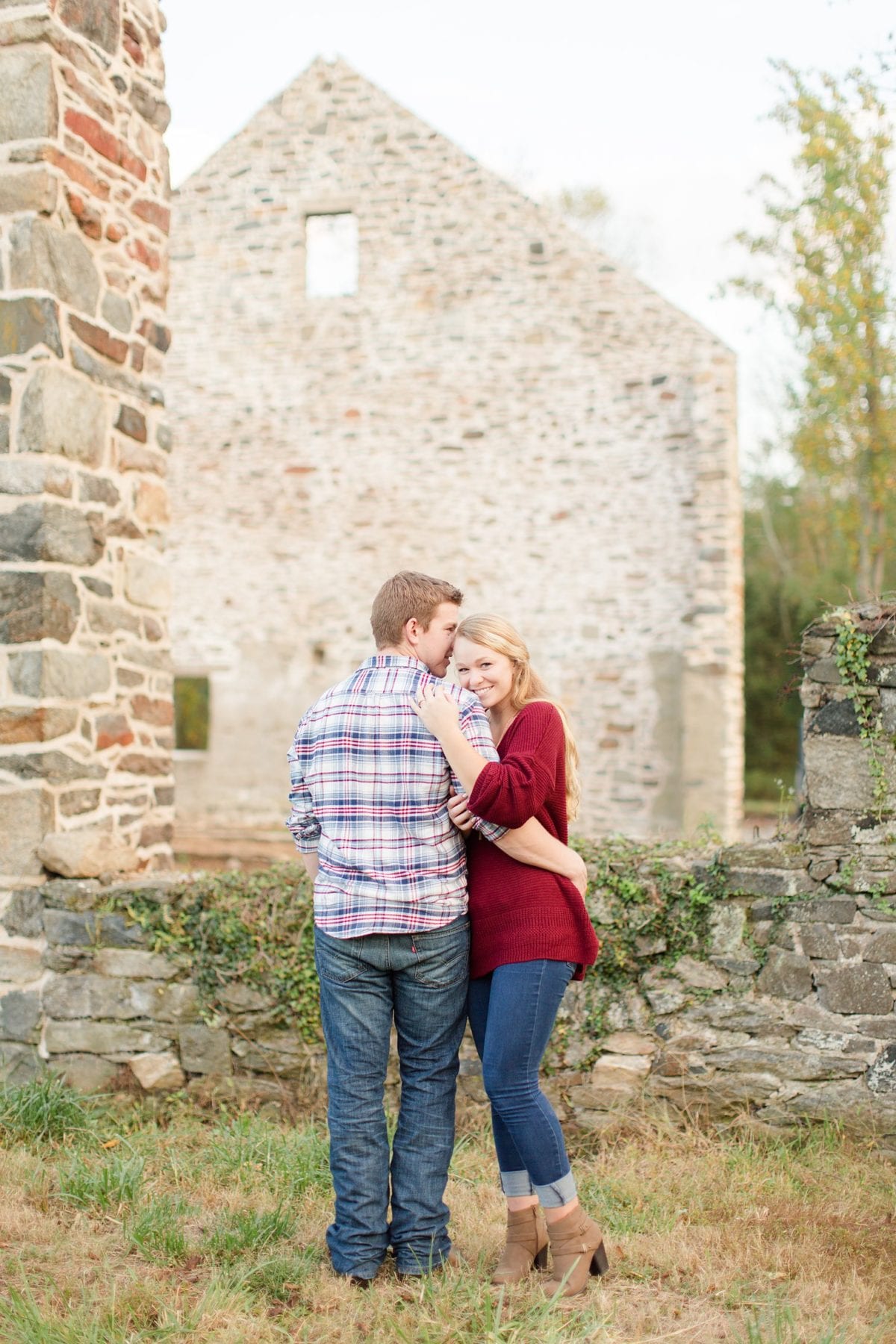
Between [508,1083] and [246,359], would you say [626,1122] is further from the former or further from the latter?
[246,359]

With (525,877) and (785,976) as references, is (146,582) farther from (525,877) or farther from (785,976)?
(785,976)

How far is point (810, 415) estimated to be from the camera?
14.5 m

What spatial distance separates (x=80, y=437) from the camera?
15.6 ft

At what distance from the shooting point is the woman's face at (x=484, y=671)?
10.1ft

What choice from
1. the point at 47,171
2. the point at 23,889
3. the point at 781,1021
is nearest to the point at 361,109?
the point at 47,171

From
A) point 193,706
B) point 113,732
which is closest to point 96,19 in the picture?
point 113,732

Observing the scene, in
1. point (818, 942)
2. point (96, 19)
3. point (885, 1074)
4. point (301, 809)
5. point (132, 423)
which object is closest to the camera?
point (301, 809)

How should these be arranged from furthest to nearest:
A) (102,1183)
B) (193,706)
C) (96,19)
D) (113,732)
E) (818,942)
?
(193,706), (113,732), (96,19), (818,942), (102,1183)

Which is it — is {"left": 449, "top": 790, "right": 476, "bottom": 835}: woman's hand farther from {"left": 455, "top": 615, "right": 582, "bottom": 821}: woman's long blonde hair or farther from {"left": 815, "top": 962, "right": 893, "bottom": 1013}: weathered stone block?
{"left": 815, "top": 962, "right": 893, "bottom": 1013}: weathered stone block

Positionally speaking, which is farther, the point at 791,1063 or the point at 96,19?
the point at 96,19

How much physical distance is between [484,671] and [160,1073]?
8.01 feet

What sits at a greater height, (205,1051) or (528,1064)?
(528,1064)

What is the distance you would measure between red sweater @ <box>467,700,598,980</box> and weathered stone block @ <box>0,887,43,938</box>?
2301 millimetres

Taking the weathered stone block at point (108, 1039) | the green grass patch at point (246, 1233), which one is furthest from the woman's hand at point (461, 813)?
the weathered stone block at point (108, 1039)
